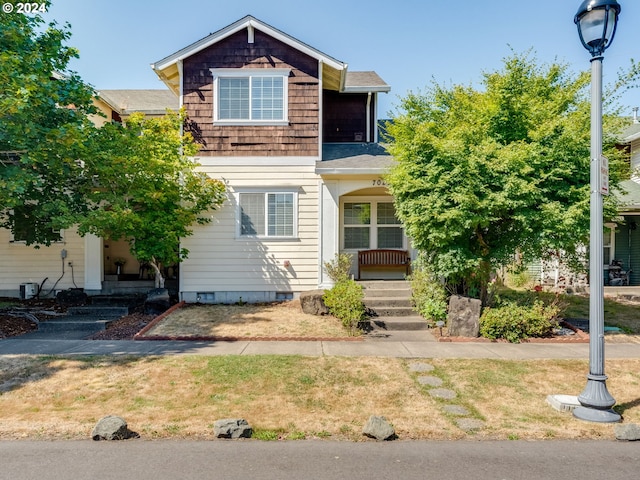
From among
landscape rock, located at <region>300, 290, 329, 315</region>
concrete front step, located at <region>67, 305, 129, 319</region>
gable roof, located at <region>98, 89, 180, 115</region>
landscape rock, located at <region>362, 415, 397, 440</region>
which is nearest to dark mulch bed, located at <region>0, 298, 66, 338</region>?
concrete front step, located at <region>67, 305, 129, 319</region>

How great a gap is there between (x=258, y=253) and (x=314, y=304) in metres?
2.54

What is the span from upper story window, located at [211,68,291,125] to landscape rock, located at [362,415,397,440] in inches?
355

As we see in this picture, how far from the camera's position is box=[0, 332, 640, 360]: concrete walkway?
303 inches

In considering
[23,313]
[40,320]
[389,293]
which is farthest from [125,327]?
[389,293]

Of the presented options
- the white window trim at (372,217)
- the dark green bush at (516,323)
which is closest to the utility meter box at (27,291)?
the white window trim at (372,217)

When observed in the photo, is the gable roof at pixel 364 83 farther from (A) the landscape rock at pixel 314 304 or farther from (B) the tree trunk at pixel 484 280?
(B) the tree trunk at pixel 484 280

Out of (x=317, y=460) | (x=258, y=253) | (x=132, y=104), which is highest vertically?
(x=132, y=104)

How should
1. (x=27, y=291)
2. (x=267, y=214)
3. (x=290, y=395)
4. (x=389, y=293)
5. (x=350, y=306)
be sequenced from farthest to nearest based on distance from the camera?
(x=27, y=291), (x=267, y=214), (x=389, y=293), (x=350, y=306), (x=290, y=395)

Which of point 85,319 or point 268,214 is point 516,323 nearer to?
point 268,214

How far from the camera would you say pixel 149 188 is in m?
10.6

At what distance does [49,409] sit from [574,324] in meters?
10.5

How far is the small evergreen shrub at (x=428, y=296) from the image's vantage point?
31.4ft

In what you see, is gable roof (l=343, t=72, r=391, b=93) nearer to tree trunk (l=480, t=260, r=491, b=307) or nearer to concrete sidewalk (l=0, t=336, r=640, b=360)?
tree trunk (l=480, t=260, r=491, b=307)

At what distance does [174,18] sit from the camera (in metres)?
10.9
